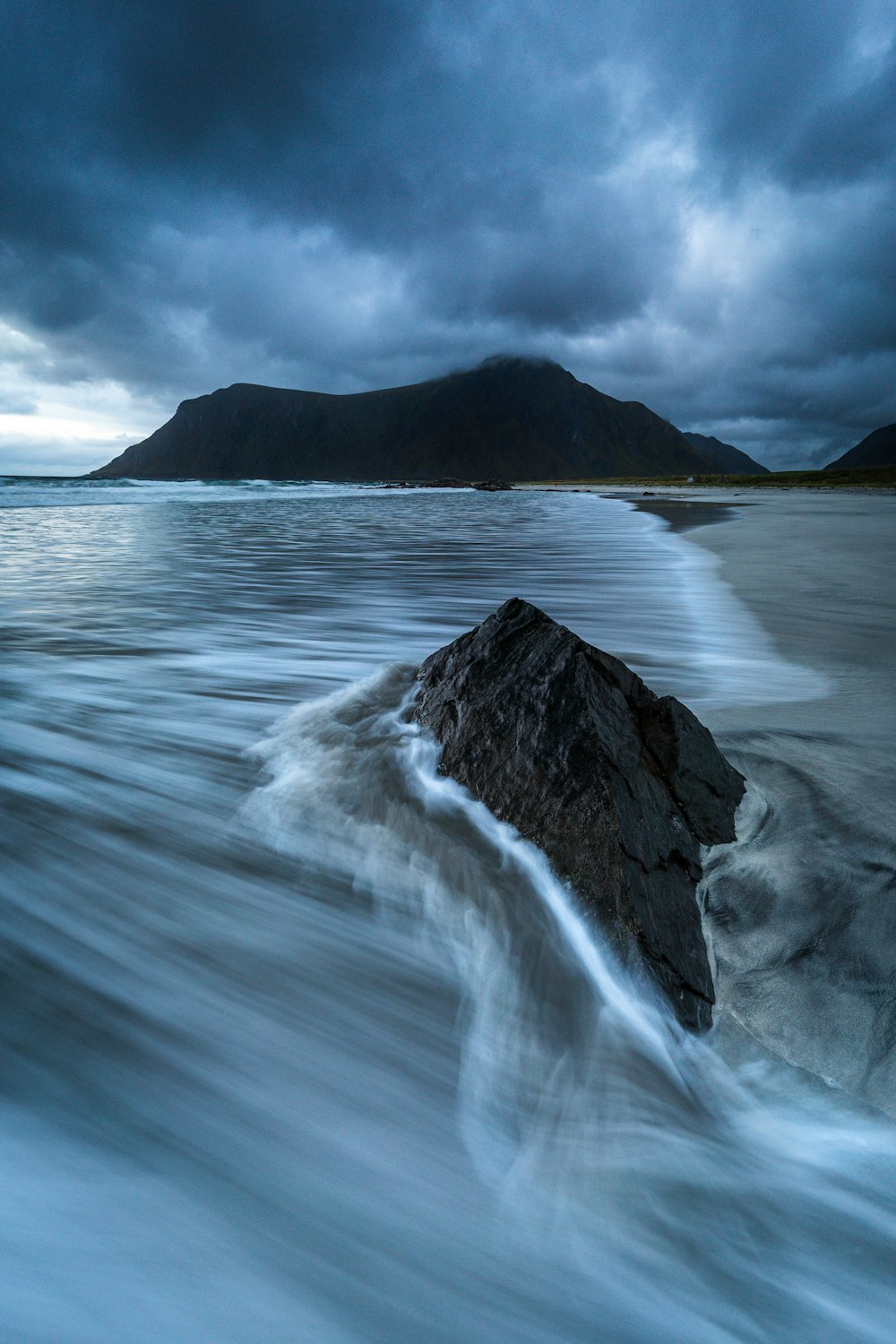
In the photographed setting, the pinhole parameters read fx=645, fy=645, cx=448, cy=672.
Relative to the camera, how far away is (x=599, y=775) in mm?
1861

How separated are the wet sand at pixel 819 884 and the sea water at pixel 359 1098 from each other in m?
0.10

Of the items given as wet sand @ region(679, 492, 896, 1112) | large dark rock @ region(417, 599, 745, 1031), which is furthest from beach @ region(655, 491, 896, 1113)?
large dark rock @ region(417, 599, 745, 1031)

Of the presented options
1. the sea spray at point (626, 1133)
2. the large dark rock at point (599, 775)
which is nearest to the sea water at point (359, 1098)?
the sea spray at point (626, 1133)

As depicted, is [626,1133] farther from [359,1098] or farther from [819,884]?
[819,884]

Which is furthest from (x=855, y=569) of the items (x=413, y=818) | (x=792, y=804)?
(x=413, y=818)

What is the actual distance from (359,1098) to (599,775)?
1003 millimetres

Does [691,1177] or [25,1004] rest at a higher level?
→ [25,1004]

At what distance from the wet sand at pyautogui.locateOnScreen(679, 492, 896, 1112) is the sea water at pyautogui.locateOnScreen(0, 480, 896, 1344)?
0.10 metres

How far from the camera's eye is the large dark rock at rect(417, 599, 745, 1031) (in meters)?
1.71

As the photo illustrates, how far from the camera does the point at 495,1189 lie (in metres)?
1.23

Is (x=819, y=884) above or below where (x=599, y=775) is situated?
below

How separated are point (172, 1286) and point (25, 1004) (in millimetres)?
827

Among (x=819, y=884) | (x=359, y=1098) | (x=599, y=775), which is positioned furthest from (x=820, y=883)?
(x=359, y=1098)

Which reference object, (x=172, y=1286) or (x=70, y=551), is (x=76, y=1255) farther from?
(x=70, y=551)
